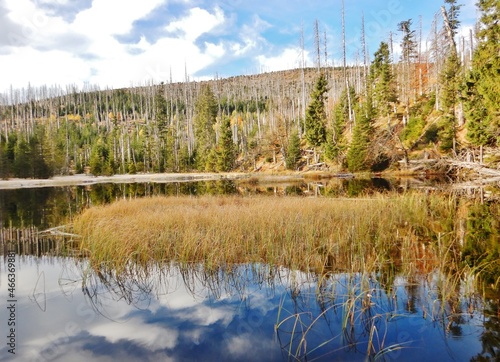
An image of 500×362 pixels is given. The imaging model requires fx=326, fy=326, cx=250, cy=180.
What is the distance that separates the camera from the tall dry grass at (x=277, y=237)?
279 inches

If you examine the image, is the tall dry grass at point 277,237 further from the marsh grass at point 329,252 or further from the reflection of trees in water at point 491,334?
the reflection of trees in water at point 491,334

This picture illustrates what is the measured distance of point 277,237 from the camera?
8.38 m

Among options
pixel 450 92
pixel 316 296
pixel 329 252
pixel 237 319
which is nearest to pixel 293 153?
pixel 450 92

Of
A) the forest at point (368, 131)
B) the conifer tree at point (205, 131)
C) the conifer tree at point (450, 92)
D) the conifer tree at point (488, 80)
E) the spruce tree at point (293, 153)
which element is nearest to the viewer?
the conifer tree at point (488, 80)

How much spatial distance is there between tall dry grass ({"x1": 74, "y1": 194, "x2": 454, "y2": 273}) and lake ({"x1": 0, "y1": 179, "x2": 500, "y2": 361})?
11.7 inches

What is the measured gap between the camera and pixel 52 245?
9.55 m

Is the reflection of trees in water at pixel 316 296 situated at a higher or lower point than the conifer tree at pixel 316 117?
lower

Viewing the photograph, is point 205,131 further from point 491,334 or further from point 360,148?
point 491,334

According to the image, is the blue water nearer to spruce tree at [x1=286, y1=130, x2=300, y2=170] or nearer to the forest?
the forest

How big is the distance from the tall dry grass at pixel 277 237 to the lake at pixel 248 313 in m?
0.30

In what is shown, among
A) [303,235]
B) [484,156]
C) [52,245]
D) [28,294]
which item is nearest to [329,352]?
[303,235]

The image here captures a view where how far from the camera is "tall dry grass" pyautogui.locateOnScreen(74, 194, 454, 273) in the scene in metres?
7.09

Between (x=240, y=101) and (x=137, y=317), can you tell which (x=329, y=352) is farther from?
(x=240, y=101)

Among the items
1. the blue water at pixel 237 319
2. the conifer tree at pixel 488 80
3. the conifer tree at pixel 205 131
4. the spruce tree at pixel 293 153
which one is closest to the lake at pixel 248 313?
the blue water at pixel 237 319
